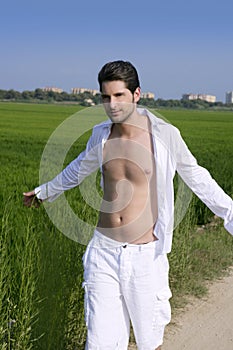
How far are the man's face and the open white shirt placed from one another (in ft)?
0.78

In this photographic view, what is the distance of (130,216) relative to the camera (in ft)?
11.2

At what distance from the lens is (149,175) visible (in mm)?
3414

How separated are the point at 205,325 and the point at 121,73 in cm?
293

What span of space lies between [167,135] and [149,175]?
24 cm

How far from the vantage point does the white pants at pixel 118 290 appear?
3.23 m

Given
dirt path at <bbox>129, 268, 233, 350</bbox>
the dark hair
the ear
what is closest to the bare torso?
the ear

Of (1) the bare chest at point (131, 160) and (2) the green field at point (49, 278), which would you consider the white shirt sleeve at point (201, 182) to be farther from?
(2) the green field at point (49, 278)

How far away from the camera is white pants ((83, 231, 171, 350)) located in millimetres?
3230

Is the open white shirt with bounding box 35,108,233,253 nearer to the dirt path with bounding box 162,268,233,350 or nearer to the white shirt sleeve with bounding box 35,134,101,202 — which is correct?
the white shirt sleeve with bounding box 35,134,101,202

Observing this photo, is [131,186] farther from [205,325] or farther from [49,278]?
[205,325]

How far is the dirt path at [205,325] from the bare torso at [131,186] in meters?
1.78

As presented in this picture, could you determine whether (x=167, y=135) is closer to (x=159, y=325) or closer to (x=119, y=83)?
(x=119, y=83)

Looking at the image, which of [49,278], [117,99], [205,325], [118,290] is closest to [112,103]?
[117,99]

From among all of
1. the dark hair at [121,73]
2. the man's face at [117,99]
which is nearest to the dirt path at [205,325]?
the man's face at [117,99]
